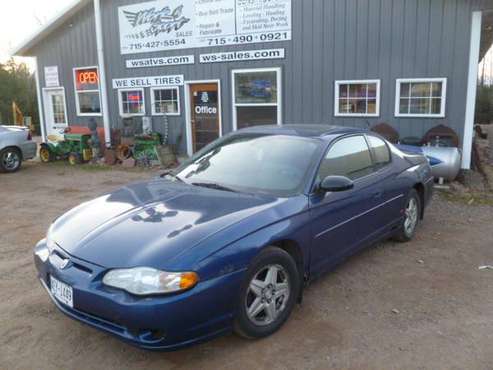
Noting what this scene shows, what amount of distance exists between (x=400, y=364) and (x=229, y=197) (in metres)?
1.69

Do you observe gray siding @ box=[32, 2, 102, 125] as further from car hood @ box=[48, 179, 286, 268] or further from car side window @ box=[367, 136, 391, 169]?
car hood @ box=[48, 179, 286, 268]

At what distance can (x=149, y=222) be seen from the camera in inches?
123

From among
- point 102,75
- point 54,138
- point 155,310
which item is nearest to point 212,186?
point 155,310

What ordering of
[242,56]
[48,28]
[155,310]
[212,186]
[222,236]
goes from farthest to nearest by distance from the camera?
[48,28], [242,56], [212,186], [222,236], [155,310]

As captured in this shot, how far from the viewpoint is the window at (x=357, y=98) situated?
9.83m

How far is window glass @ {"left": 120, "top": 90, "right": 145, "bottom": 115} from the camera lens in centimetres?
1291

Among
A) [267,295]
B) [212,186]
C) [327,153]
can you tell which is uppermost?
[327,153]

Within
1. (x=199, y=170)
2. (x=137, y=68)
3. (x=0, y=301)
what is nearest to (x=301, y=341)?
(x=199, y=170)

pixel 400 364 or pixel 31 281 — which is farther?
pixel 31 281

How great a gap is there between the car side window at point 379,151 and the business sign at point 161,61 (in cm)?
807

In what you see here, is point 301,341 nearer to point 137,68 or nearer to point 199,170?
point 199,170

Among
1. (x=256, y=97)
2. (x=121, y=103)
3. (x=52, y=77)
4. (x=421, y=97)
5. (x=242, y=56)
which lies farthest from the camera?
(x=52, y=77)

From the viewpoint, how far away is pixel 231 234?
2904 millimetres

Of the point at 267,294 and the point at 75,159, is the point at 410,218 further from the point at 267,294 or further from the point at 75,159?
the point at 75,159
